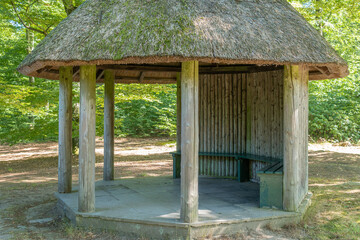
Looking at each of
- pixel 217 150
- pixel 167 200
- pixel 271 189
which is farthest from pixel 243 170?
pixel 167 200

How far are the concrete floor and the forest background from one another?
5871 millimetres

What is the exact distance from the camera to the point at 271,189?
20.7ft

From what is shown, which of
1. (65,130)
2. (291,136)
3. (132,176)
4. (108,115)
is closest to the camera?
Result: (291,136)

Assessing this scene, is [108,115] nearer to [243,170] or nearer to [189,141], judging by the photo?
[243,170]

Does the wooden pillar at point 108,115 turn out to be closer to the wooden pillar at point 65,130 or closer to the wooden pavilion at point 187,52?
the wooden pavilion at point 187,52

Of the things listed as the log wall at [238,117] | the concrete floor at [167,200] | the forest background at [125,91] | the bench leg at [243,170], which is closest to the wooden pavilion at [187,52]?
the concrete floor at [167,200]

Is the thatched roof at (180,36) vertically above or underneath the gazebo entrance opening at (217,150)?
above

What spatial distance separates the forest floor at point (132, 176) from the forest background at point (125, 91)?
1.41m

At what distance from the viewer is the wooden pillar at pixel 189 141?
17.1ft

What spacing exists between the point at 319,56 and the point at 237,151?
170 inches

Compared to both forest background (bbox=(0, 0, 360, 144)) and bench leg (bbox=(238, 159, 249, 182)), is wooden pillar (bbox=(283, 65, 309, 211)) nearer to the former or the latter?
bench leg (bbox=(238, 159, 249, 182))

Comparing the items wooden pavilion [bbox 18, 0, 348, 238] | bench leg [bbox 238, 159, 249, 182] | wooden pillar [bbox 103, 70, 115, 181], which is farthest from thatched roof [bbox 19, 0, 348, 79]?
bench leg [bbox 238, 159, 249, 182]

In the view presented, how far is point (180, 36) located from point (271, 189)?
3315 millimetres

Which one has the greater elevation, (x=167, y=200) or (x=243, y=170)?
(x=243, y=170)
